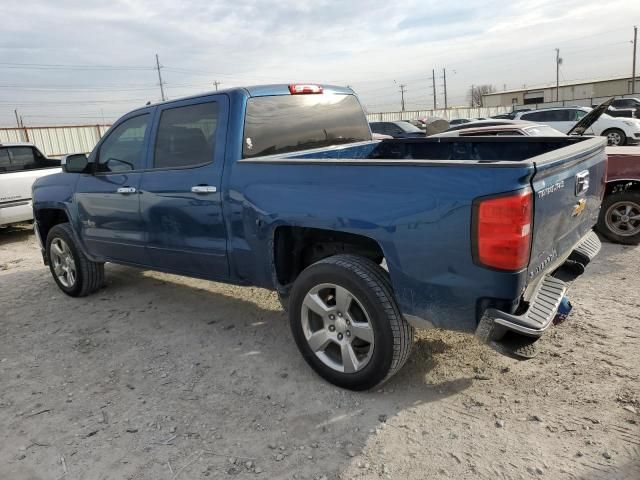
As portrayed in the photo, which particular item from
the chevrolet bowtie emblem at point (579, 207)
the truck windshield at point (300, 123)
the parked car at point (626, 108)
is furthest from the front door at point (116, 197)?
the parked car at point (626, 108)

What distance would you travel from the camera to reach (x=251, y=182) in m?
3.34

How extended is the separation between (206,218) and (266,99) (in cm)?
101

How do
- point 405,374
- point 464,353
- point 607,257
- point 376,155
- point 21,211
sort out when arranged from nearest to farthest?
point 405,374 → point 464,353 → point 376,155 → point 607,257 → point 21,211

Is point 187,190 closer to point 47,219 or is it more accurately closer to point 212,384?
point 212,384

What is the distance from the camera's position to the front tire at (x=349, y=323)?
113 inches

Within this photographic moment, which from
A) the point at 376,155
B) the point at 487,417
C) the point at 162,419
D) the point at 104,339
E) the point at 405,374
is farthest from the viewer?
the point at 376,155

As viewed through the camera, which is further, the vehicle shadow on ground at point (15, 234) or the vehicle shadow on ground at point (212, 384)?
the vehicle shadow on ground at point (15, 234)

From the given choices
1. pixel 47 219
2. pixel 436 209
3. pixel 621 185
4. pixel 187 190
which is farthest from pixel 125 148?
pixel 621 185

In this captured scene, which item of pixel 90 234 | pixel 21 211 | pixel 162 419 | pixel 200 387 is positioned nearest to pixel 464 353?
pixel 200 387

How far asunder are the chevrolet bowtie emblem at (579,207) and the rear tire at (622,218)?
335cm

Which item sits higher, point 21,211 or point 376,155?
point 376,155

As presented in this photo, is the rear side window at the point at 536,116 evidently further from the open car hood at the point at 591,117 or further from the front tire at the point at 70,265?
the front tire at the point at 70,265

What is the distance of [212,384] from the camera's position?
3393 millimetres

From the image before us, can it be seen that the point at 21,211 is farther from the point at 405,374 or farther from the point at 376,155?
the point at 405,374
